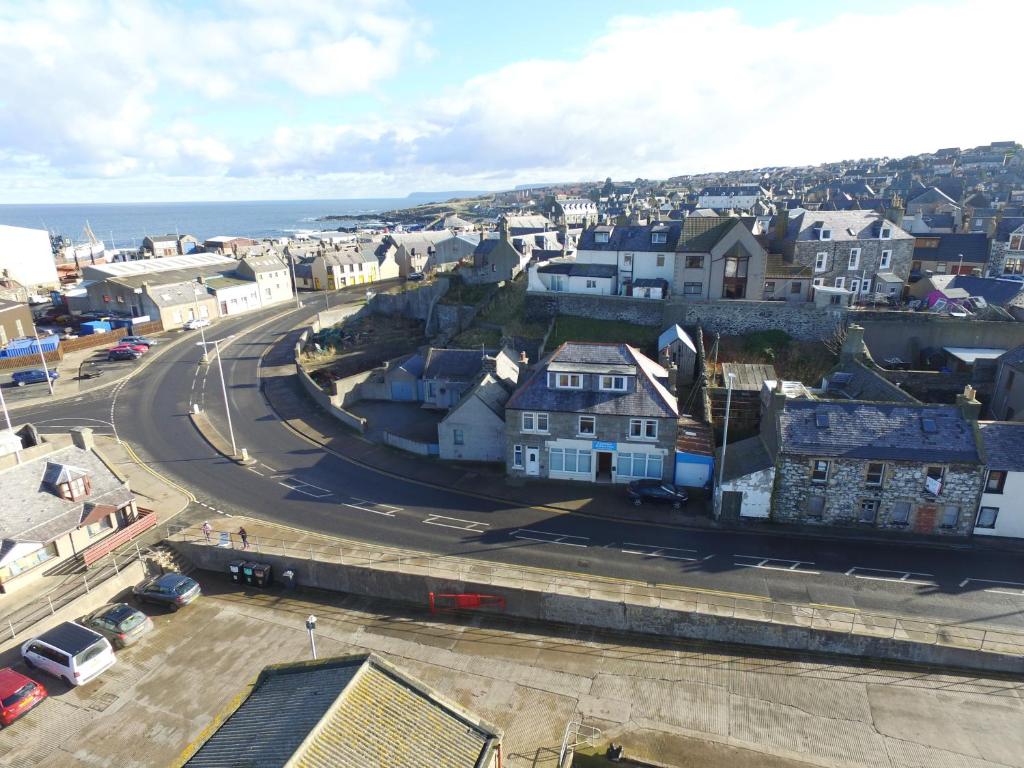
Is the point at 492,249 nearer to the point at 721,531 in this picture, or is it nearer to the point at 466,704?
the point at 721,531

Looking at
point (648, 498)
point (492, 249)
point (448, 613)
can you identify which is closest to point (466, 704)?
point (448, 613)

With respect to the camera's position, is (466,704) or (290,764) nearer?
(290,764)

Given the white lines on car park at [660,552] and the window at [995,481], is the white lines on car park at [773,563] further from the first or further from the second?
the window at [995,481]

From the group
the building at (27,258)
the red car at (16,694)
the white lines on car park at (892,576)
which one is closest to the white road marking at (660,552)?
the white lines on car park at (892,576)

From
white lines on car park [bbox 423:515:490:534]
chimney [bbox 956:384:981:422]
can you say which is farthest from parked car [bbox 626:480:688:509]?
chimney [bbox 956:384:981:422]

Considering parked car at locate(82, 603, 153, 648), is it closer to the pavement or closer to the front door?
the pavement

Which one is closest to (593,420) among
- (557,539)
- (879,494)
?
(557,539)
